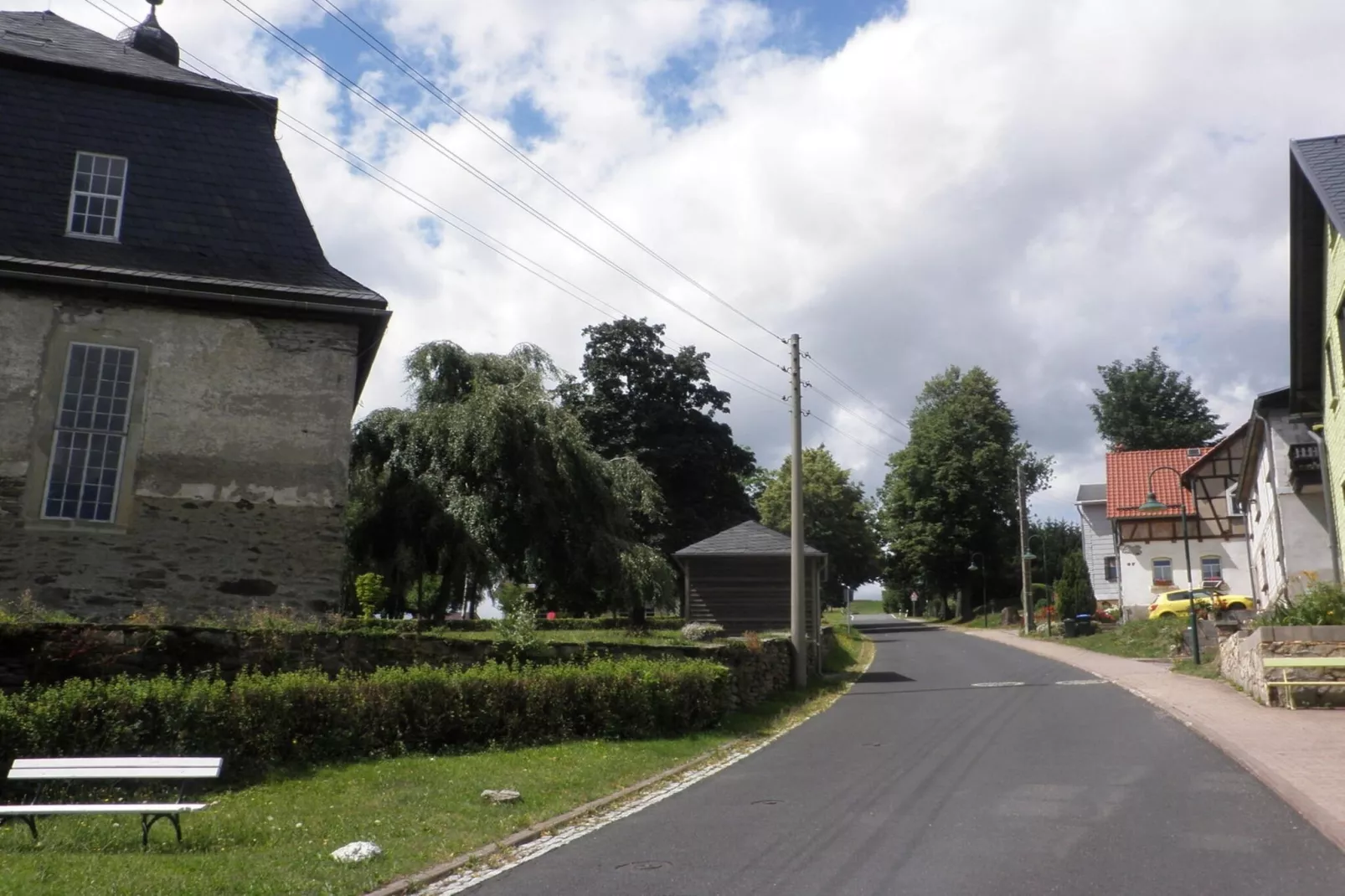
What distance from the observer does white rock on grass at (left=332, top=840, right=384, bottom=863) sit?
26.2 ft

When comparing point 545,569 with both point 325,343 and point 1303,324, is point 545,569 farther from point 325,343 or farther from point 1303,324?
point 1303,324

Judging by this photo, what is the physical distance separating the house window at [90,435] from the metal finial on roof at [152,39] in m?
8.89

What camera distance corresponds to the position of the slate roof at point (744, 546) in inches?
1256

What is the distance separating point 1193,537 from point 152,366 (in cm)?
4331

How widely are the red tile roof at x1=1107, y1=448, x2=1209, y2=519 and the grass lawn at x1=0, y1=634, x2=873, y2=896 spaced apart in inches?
1625

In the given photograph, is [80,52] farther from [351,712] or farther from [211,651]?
[351,712]

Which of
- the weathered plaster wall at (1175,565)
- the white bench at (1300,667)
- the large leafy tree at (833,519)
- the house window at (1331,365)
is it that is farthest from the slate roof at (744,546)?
the large leafy tree at (833,519)

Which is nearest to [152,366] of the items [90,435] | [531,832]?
[90,435]

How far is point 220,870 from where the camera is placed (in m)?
7.49

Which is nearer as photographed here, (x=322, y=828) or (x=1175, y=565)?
(x=322, y=828)

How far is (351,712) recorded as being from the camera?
1205 centimetres

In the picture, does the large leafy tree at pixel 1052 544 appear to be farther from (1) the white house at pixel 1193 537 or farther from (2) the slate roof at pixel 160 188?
(2) the slate roof at pixel 160 188

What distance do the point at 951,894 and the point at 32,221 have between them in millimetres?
16000

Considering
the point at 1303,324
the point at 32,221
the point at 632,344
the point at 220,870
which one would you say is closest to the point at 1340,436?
the point at 1303,324
